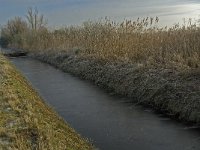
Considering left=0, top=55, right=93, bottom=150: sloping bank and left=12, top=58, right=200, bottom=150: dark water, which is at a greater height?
left=0, top=55, right=93, bottom=150: sloping bank

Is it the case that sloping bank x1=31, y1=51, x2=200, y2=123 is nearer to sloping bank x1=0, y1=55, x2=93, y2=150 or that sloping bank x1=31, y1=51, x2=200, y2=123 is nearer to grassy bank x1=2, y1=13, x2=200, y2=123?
grassy bank x1=2, y1=13, x2=200, y2=123

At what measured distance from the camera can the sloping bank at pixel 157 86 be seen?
11.1m

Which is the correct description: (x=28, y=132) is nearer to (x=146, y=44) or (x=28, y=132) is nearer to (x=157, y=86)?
(x=157, y=86)

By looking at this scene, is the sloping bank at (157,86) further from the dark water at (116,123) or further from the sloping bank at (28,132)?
the sloping bank at (28,132)

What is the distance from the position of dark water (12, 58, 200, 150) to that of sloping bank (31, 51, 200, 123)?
0.39 metres

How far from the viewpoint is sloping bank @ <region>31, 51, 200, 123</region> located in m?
11.1

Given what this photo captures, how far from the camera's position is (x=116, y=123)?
37.2 ft

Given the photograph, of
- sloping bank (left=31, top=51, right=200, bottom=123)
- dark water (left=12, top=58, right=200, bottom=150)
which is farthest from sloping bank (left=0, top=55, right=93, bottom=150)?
sloping bank (left=31, top=51, right=200, bottom=123)

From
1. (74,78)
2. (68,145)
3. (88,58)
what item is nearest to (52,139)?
(68,145)

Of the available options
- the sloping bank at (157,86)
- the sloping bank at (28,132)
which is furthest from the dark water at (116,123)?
the sloping bank at (28,132)

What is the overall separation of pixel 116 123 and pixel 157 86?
2189 mm

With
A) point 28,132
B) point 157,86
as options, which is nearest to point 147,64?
point 157,86

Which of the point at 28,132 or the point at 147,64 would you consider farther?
the point at 147,64

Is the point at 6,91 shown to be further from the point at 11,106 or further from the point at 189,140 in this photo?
the point at 189,140
